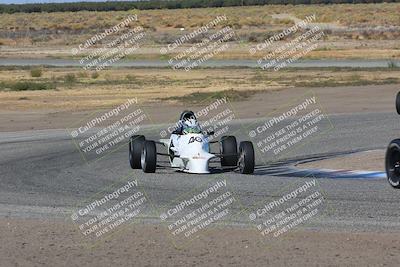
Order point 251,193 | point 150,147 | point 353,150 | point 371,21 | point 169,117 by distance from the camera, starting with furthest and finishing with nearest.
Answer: point 371,21 → point 169,117 → point 353,150 → point 150,147 → point 251,193

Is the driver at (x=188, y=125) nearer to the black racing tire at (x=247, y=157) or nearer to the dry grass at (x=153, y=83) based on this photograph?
the black racing tire at (x=247, y=157)

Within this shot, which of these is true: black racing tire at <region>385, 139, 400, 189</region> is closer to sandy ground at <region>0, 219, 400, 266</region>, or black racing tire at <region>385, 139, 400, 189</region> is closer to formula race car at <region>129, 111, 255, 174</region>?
sandy ground at <region>0, 219, 400, 266</region>

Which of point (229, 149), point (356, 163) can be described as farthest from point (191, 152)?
point (356, 163)

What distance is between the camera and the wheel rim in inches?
639

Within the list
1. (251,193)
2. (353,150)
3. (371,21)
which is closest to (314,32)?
(371,21)

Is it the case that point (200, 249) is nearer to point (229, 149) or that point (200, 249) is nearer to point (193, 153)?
point (193, 153)

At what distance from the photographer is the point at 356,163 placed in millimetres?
22016

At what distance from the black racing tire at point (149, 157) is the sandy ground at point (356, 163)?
3.53 m

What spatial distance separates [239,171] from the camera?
20.5m

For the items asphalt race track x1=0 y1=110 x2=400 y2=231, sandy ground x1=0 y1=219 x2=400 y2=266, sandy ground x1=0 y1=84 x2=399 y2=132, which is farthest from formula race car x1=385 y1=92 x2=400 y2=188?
sandy ground x1=0 y1=84 x2=399 y2=132

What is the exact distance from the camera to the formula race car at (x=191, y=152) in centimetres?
1958

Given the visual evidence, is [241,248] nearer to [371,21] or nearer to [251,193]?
[251,193]

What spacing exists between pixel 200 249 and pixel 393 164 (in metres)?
5.35

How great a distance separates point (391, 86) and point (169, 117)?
12.8 meters
